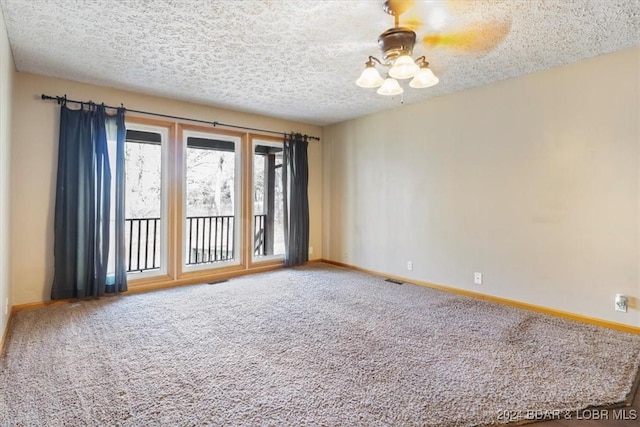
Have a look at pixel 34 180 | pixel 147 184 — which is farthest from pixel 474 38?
pixel 34 180

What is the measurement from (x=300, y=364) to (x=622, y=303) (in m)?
2.87

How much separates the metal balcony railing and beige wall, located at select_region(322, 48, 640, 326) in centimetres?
208

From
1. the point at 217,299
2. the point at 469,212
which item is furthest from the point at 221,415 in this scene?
the point at 469,212

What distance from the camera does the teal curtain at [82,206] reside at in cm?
352

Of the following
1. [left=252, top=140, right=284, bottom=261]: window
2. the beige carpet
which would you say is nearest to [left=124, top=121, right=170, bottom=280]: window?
the beige carpet

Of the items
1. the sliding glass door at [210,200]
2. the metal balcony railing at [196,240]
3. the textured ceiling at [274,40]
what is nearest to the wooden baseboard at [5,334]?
the metal balcony railing at [196,240]

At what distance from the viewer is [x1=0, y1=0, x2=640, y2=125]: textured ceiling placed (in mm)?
2254

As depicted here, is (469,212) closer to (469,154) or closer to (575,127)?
(469,154)

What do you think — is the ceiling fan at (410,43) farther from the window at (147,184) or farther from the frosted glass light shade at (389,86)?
A: the window at (147,184)

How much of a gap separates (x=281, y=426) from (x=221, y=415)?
0.34m

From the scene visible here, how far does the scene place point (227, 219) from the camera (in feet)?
17.2

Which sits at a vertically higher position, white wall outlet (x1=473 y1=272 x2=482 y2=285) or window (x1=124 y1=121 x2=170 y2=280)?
window (x1=124 y1=121 x2=170 y2=280)

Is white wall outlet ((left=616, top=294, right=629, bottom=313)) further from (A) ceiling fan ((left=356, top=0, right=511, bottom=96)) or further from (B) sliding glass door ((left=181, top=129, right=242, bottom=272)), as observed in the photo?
(B) sliding glass door ((left=181, top=129, right=242, bottom=272))

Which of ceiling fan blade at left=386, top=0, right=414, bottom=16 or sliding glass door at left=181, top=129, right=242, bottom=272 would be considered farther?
sliding glass door at left=181, top=129, right=242, bottom=272
